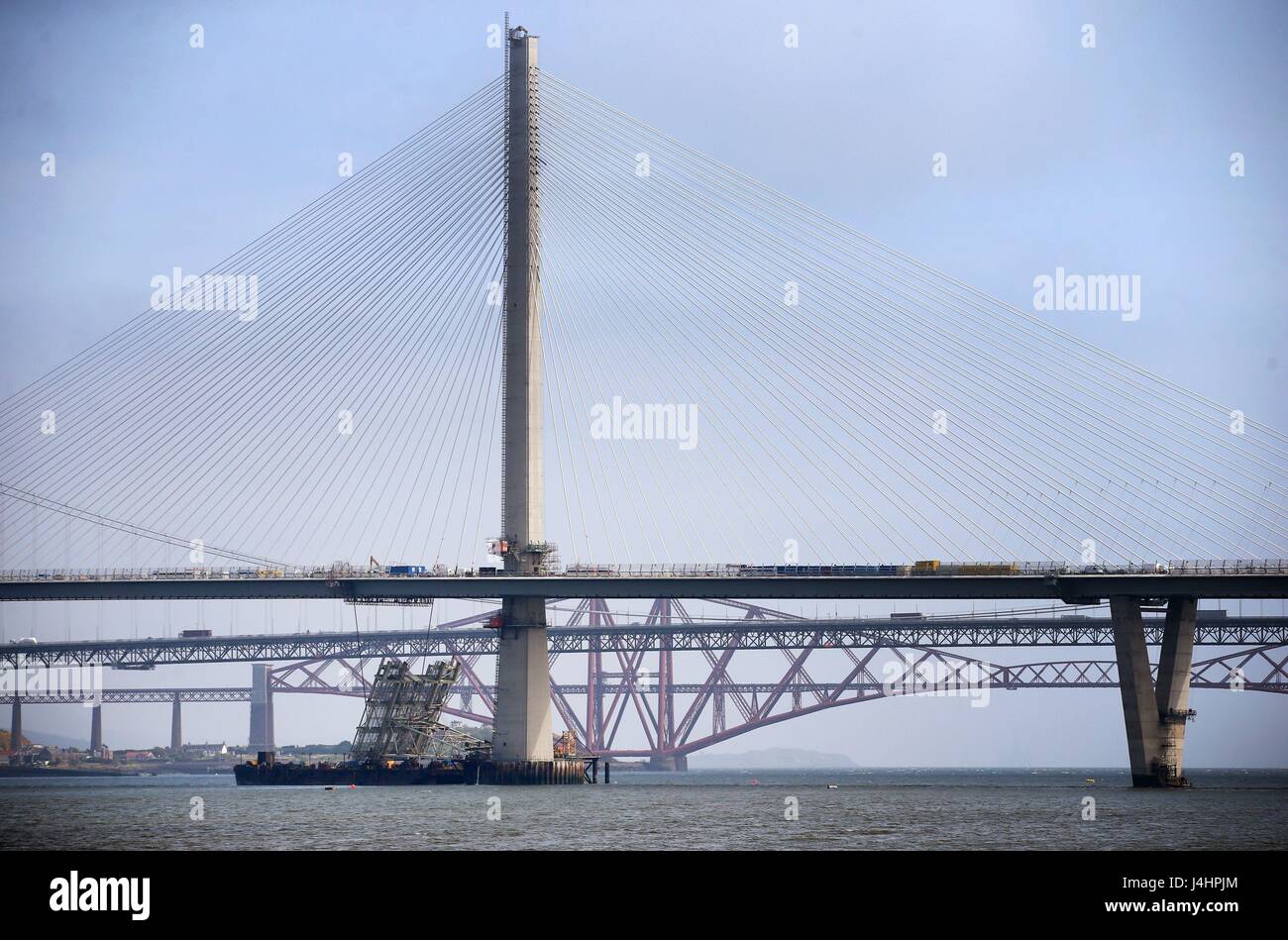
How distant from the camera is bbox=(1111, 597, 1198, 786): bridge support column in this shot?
9762cm

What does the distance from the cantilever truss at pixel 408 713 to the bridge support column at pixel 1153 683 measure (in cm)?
5076

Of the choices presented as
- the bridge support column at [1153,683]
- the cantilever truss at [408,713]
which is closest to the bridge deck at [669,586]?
the bridge support column at [1153,683]

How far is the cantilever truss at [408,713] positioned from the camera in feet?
394

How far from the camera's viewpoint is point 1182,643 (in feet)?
321

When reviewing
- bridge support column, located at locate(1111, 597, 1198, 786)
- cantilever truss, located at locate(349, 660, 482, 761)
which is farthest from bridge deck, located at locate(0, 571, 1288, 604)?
cantilever truss, located at locate(349, 660, 482, 761)

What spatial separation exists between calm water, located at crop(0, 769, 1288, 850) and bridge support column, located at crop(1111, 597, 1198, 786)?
5.07 metres

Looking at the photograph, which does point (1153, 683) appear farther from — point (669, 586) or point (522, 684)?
point (522, 684)

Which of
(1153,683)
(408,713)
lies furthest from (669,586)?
(1153,683)

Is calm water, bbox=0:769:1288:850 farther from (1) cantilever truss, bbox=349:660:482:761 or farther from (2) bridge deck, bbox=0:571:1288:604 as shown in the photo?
(1) cantilever truss, bbox=349:660:482:761

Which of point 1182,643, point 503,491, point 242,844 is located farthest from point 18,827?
point 1182,643

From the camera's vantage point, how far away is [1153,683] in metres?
100

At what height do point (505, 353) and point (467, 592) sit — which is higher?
point (505, 353)
